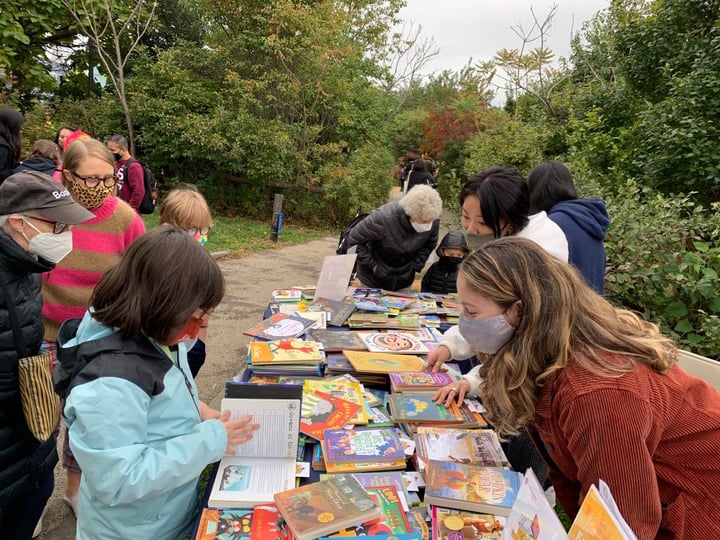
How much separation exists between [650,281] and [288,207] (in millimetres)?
9231

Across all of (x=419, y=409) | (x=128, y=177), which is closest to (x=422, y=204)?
(x=419, y=409)

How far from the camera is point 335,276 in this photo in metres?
3.29

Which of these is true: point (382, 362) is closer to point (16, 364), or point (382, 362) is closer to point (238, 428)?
point (238, 428)

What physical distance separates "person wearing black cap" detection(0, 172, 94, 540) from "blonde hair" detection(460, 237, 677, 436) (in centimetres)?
154

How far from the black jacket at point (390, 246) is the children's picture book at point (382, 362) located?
1.36m

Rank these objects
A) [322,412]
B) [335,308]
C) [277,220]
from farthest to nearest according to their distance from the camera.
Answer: [277,220] → [335,308] → [322,412]

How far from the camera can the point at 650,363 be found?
4.06 feet

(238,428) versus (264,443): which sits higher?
(238,428)

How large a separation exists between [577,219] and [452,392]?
132 cm

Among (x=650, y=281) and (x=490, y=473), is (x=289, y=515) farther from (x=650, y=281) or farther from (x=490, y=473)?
(x=650, y=281)

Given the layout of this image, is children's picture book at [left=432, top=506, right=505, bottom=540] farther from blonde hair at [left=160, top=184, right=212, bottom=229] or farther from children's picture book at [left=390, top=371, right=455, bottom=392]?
blonde hair at [left=160, top=184, right=212, bottom=229]

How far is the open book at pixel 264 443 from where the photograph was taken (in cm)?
150

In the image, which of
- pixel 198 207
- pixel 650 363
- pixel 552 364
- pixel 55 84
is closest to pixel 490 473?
pixel 552 364

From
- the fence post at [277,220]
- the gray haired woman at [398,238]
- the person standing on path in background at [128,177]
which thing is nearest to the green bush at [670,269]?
the gray haired woman at [398,238]
